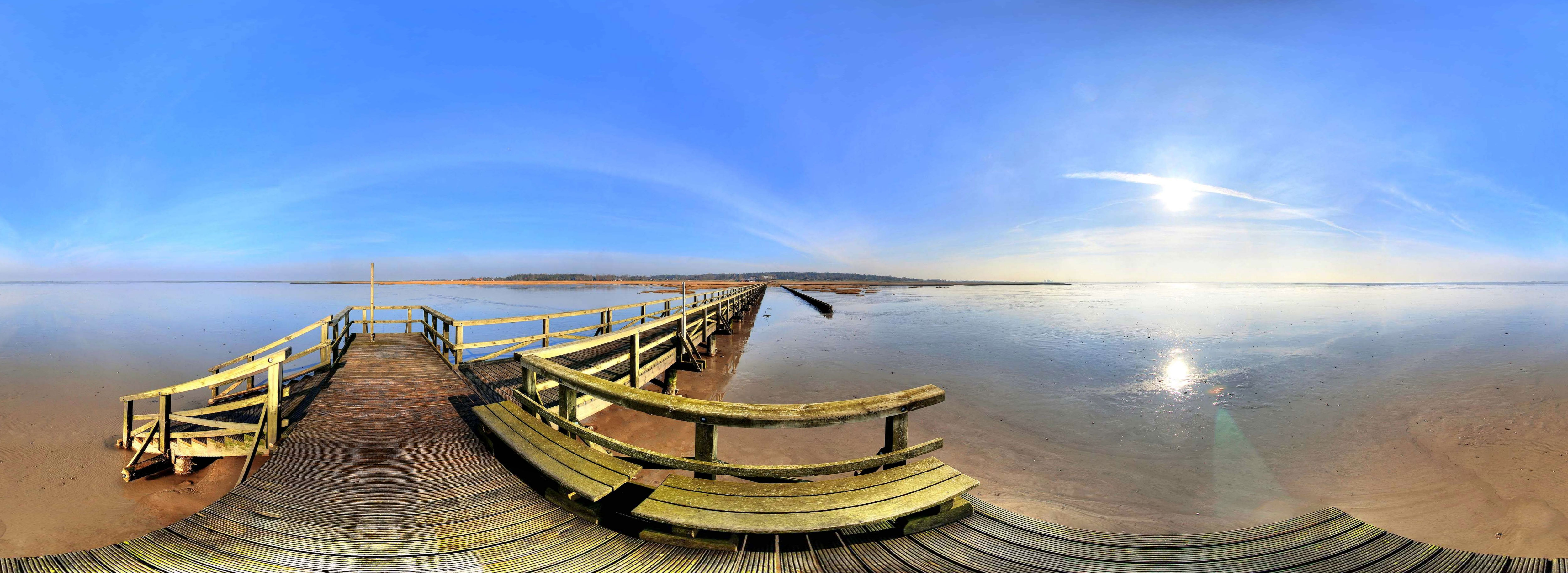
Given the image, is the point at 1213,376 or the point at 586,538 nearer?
the point at 586,538

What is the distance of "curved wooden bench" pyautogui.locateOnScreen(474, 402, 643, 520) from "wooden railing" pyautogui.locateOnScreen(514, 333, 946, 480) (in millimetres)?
125

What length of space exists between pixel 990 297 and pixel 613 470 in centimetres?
6294

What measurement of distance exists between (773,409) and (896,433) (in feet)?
2.79

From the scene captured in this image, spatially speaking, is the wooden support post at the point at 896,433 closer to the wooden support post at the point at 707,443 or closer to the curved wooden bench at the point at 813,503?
the curved wooden bench at the point at 813,503

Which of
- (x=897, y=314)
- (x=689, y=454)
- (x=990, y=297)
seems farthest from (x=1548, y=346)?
(x=990, y=297)

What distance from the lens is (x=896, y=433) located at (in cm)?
299

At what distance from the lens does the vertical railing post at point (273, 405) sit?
4848 millimetres

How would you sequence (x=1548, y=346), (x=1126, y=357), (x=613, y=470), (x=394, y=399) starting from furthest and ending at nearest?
(x=1548, y=346) < (x=1126, y=357) < (x=394, y=399) < (x=613, y=470)

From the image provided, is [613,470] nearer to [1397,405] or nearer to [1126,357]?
[1397,405]

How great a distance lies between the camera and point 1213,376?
11.6m

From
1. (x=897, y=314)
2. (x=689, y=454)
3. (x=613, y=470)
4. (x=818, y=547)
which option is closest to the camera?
(x=818, y=547)

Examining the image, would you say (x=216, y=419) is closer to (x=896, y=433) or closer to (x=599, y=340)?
(x=599, y=340)

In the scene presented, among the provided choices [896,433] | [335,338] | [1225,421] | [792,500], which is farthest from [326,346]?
[1225,421]

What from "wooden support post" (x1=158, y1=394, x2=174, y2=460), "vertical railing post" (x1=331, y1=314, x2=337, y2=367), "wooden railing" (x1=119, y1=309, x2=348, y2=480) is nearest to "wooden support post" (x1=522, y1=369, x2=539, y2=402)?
"wooden railing" (x1=119, y1=309, x2=348, y2=480)
